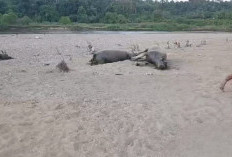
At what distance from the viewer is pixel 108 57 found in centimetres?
1456

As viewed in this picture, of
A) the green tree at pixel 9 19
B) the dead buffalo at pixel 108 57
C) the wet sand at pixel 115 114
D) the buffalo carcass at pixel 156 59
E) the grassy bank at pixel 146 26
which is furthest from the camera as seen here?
the green tree at pixel 9 19

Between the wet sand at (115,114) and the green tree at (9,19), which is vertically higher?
the wet sand at (115,114)

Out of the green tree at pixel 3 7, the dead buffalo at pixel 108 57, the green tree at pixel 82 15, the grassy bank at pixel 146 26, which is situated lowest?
the grassy bank at pixel 146 26

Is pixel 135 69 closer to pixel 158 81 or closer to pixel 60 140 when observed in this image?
pixel 158 81

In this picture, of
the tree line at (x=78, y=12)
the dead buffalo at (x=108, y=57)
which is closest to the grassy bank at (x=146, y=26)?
the tree line at (x=78, y=12)

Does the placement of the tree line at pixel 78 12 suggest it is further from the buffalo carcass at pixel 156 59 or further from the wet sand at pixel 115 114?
the wet sand at pixel 115 114

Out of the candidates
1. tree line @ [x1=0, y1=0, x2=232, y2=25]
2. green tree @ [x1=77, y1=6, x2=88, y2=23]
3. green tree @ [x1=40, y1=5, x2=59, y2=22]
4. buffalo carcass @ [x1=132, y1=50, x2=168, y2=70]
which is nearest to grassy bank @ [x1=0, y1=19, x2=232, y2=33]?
tree line @ [x1=0, y1=0, x2=232, y2=25]

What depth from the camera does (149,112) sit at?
721 centimetres

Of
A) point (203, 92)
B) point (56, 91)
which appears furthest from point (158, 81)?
point (56, 91)

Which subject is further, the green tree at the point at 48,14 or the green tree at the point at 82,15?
the green tree at the point at 82,15

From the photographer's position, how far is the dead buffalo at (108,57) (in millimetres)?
14096

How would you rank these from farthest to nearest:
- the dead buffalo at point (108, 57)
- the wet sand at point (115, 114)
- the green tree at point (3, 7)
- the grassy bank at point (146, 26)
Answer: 1. the green tree at point (3, 7)
2. the grassy bank at point (146, 26)
3. the dead buffalo at point (108, 57)
4. the wet sand at point (115, 114)

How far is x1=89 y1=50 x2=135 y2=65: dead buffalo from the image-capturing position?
14.1 m

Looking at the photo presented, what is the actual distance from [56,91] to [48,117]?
6.63 ft
